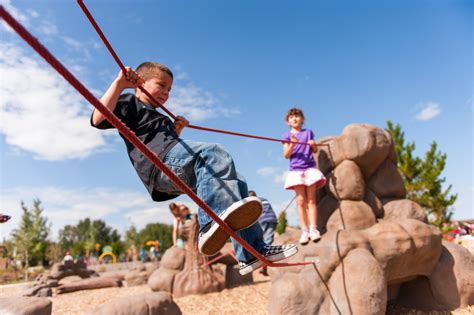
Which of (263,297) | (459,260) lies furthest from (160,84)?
(263,297)

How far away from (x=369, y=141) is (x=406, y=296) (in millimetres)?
2695

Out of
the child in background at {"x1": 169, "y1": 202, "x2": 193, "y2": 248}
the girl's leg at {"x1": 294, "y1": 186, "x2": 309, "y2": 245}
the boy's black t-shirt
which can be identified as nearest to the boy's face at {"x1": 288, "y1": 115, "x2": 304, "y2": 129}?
the girl's leg at {"x1": 294, "y1": 186, "x2": 309, "y2": 245}

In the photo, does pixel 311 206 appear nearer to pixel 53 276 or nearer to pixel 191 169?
pixel 191 169

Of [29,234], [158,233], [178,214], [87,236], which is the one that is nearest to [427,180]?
[178,214]

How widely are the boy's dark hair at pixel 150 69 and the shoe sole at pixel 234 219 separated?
127 centimetres

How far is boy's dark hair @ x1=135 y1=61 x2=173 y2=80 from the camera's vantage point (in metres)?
2.71

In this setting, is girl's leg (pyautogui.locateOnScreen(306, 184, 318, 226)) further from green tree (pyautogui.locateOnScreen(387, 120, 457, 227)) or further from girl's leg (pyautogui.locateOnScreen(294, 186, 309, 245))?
green tree (pyautogui.locateOnScreen(387, 120, 457, 227))

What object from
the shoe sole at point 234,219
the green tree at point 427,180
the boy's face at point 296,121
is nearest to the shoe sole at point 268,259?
the shoe sole at point 234,219

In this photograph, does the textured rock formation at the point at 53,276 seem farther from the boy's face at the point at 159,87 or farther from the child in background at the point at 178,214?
the boy's face at the point at 159,87

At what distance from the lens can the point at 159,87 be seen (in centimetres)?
268

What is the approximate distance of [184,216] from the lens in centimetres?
1092

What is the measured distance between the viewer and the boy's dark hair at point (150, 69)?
107 inches

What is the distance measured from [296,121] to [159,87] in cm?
326

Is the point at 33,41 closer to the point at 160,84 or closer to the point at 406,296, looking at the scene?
the point at 160,84
